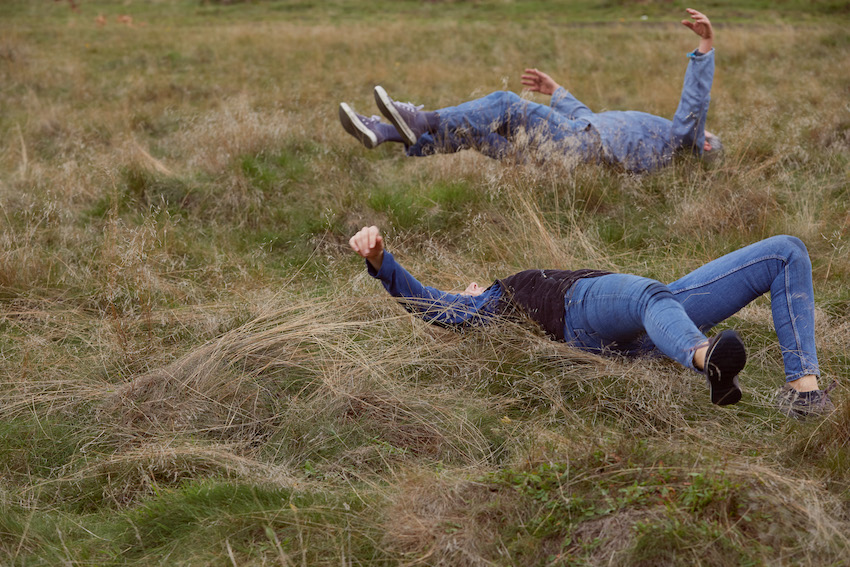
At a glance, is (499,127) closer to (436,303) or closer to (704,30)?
(704,30)

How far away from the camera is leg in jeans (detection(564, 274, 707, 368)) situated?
7.45 ft

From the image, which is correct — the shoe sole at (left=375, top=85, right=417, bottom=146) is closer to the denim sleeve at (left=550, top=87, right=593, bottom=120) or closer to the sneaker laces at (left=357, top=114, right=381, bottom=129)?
the sneaker laces at (left=357, top=114, right=381, bottom=129)

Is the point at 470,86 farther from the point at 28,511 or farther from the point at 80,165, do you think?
the point at 28,511

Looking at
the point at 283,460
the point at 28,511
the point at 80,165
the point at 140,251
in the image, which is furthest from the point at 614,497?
the point at 80,165

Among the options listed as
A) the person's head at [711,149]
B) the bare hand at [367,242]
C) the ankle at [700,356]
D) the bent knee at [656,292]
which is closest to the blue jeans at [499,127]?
the person's head at [711,149]

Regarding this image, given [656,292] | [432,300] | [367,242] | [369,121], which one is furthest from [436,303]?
[369,121]

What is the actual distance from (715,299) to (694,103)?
2.47m

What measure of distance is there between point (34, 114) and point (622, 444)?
699 cm

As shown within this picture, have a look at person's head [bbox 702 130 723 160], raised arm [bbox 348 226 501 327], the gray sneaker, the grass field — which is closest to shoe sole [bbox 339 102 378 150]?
the gray sneaker

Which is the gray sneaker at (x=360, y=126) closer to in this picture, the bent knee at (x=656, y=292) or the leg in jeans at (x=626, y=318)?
the leg in jeans at (x=626, y=318)

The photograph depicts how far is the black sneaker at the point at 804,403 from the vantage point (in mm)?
2496

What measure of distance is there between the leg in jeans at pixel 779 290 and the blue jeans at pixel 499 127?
238cm

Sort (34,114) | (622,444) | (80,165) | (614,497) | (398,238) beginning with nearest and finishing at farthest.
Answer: (614,497) < (622,444) < (398,238) < (80,165) < (34,114)

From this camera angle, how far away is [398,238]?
175 inches
